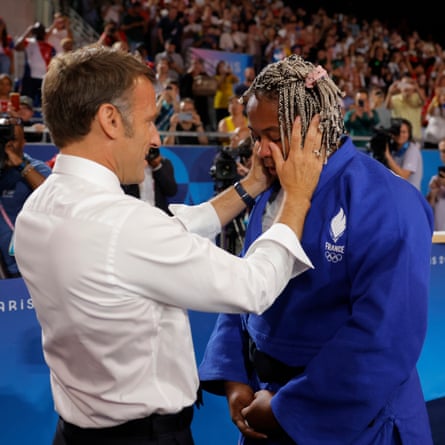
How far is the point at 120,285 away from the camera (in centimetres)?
118

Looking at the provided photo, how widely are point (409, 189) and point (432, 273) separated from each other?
5.20ft

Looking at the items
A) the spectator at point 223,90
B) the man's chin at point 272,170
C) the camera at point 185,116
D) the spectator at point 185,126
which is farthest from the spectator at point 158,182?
the spectator at point 223,90

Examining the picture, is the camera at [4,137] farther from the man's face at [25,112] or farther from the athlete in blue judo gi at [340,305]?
the man's face at [25,112]

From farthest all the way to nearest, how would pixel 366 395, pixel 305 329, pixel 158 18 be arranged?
pixel 158 18, pixel 305 329, pixel 366 395

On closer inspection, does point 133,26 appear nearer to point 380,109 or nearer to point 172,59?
point 172,59

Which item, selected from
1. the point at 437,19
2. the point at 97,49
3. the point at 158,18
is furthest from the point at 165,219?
the point at 437,19

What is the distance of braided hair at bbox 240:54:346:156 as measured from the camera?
1.43 m

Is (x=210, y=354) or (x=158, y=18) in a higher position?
(x=158, y=18)

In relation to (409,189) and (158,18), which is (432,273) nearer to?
(409,189)

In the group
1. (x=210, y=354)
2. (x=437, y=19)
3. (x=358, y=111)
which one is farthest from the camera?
(x=437, y=19)

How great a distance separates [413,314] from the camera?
1355 millimetres

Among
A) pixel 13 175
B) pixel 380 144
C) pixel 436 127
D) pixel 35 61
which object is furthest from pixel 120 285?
pixel 436 127

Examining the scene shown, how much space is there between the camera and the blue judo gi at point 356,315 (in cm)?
133

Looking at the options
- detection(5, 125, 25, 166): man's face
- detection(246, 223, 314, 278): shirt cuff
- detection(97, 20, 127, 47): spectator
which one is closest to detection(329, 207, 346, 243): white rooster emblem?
detection(246, 223, 314, 278): shirt cuff
